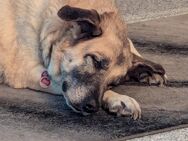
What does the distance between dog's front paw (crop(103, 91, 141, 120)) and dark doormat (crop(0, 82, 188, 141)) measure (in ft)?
0.09

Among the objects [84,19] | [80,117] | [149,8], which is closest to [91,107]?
[80,117]

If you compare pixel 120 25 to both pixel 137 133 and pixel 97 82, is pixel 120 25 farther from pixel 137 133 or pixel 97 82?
pixel 137 133

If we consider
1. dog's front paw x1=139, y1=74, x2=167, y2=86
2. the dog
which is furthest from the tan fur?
dog's front paw x1=139, y1=74, x2=167, y2=86

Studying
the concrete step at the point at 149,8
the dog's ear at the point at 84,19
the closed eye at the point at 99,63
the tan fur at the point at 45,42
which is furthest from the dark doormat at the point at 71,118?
the concrete step at the point at 149,8

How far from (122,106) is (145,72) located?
33 cm

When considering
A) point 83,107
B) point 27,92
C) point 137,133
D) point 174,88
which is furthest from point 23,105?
point 174,88

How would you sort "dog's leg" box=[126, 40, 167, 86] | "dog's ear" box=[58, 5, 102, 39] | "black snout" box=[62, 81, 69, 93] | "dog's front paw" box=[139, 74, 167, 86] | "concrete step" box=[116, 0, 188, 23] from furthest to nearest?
"concrete step" box=[116, 0, 188, 23], "dog's front paw" box=[139, 74, 167, 86], "dog's leg" box=[126, 40, 167, 86], "black snout" box=[62, 81, 69, 93], "dog's ear" box=[58, 5, 102, 39]

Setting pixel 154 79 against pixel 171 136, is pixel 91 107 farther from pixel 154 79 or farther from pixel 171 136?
pixel 154 79

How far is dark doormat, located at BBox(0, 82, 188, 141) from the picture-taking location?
2.40 m

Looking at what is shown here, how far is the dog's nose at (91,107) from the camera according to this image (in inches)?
95.9

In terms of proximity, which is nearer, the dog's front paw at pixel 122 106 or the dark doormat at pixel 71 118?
the dark doormat at pixel 71 118

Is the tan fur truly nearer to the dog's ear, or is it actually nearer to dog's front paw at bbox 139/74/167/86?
the dog's ear

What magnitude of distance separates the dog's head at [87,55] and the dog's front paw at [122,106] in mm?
74

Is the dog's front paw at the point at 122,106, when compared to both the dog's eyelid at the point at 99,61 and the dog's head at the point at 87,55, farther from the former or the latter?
the dog's eyelid at the point at 99,61
